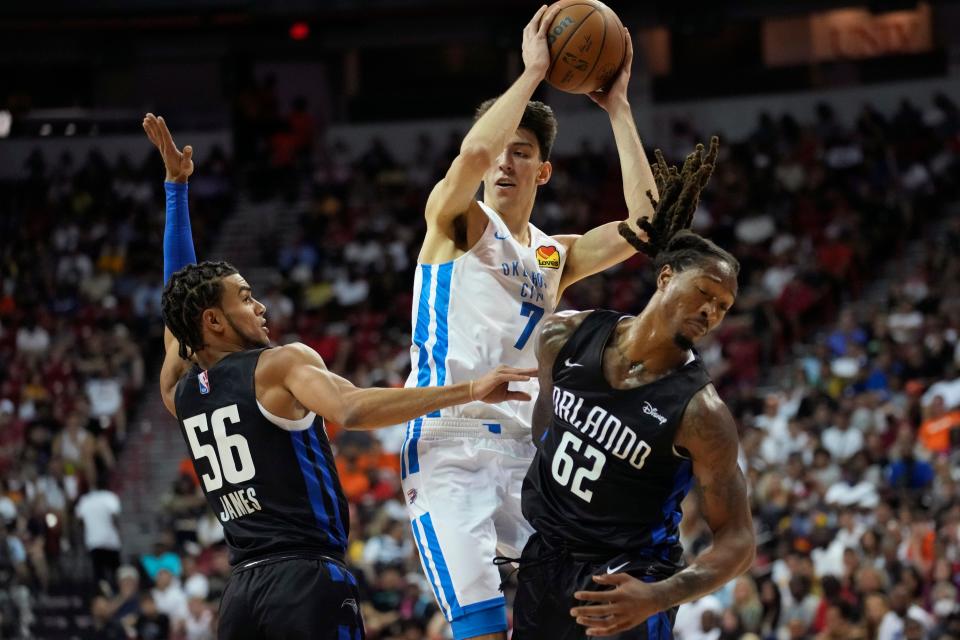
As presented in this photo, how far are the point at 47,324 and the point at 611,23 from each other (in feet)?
54.5

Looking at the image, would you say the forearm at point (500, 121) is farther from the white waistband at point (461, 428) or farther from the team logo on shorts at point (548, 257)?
the white waistband at point (461, 428)

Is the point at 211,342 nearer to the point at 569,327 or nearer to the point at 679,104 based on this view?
the point at 569,327

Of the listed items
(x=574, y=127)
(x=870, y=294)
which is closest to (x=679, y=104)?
(x=574, y=127)

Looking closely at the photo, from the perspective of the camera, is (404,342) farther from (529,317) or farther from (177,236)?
(529,317)

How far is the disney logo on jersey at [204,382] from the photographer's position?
5.13m

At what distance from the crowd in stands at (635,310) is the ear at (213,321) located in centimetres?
696

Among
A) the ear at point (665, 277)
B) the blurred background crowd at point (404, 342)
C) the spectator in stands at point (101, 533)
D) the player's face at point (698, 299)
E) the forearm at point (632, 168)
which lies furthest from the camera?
the spectator in stands at point (101, 533)

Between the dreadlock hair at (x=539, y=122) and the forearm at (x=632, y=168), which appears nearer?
the forearm at (x=632, y=168)

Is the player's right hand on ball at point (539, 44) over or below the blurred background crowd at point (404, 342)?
over

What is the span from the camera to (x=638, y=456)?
465 centimetres

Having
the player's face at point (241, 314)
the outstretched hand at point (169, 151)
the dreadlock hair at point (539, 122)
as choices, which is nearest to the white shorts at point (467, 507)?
the player's face at point (241, 314)

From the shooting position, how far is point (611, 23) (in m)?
5.61

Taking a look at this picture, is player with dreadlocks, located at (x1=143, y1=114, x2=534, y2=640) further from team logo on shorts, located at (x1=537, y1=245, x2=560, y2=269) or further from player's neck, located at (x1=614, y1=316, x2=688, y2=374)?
team logo on shorts, located at (x1=537, y1=245, x2=560, y2=269)

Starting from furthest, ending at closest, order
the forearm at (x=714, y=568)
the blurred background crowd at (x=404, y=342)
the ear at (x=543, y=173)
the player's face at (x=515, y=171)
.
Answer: the blurred background crowd at (x=404, y=342) → the ear at (x=543, y=173) → the player's face at (x=515, y=171) → the forearm at (x=714, y=568)
